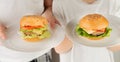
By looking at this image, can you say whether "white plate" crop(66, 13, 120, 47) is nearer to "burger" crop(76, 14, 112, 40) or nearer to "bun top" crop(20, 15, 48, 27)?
"burger" crop(76, 14, 112, 40)

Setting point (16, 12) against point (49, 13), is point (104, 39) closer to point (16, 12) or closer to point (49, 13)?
point (49, 13)

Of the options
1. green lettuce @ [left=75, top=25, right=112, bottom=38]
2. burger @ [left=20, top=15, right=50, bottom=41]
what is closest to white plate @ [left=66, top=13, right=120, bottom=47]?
green lettuce @ [left=75, top=25, right=112, bottom=38]

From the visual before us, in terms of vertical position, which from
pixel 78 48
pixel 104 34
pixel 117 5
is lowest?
pixel 78 48

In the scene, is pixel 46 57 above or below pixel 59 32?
below

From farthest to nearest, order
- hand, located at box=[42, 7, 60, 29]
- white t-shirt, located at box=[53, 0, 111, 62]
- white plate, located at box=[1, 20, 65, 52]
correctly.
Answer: white t-shirt, located at box=[53, 0, 111, 62] → hand, located at box=[42, 7, 60, 29] → white plate, located at box=[1, 20, 65, 52]

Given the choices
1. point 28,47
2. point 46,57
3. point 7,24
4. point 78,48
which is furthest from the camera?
point 46,57

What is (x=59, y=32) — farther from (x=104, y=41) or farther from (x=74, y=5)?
(x=74, y=5)

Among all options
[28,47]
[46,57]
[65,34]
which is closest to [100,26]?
[65,34]
